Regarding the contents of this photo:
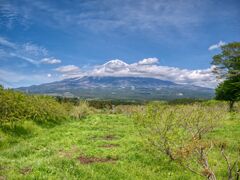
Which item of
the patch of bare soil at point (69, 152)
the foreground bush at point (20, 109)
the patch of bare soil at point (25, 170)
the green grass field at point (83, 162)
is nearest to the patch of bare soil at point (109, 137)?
the green grass field at point (83, 162)

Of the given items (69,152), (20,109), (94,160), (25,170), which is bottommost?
(94,160)

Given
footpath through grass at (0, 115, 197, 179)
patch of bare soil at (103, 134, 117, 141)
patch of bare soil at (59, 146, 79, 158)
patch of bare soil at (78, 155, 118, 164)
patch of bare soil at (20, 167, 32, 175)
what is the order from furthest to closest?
patch of bare soil at (103, 134, 117, 141) → patch of bare soil at (59, 146, 79, 158) → patch of bare soil at (78, 155, 118, 164) → footpath through grass at (0, 115, 197, 179) → patch of bare soil at (20, 167, 32, 175)

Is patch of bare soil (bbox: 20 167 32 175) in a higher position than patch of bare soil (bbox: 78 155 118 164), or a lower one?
higher

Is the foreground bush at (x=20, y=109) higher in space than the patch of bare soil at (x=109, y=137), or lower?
higher

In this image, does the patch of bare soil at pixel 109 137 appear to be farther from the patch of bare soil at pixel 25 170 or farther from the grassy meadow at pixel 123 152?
the patch of bare soil at pixel 25 170

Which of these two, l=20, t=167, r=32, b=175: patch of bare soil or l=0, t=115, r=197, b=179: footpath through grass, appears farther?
l=0, t=115, r=197, b=179: footpath through grass

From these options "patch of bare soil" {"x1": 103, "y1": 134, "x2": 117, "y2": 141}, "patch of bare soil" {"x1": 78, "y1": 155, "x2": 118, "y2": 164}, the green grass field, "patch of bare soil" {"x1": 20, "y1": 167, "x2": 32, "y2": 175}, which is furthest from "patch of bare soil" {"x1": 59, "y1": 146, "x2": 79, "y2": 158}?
"patch of bare soil" {"x1": 103, "y1": 134, "x2": 117, "y2": 141}

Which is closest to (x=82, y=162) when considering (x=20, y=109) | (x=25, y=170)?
(x=25, y=170)

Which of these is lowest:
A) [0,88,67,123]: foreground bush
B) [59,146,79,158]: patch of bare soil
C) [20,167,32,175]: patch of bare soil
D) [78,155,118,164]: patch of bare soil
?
[78,155,118,164]: patch of bare soil

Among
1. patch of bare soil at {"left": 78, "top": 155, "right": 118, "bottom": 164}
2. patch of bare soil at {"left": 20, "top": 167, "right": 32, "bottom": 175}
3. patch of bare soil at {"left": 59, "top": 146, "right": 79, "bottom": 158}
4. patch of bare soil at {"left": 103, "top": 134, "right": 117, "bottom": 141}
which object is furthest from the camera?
patch of bare soil at {"left": 103, "top": 134, "right": 117, "bottom": 141}

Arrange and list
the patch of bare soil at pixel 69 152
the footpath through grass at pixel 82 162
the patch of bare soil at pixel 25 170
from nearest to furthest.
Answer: the patch of bare soil at pixel 25 170
the footpath through grass at pixel 82 162
the patch of bare soil at pixel 69 152

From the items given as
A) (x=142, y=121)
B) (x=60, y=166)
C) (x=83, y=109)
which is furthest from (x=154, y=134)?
(x=83, y=109)

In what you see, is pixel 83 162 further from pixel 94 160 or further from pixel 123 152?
pixel 123 152

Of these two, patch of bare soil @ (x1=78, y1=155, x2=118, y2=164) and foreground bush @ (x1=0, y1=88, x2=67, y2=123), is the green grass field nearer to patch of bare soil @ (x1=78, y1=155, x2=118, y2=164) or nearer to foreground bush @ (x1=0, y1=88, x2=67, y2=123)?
patch of bare soil @ (x1=78, y1=155, x2=118, y2=164)
